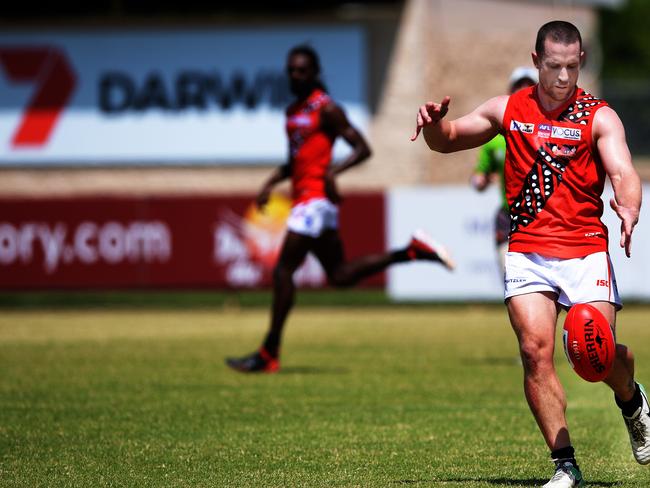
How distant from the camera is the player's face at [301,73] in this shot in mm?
11273

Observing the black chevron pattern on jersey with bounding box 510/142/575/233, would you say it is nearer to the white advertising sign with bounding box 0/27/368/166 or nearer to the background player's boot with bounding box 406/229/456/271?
the background player's boot with bounding box 406/229/456/271

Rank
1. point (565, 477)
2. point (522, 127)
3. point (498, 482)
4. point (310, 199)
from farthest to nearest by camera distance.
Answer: point (310, 199) → point (498, 482) → point (522, 127) → point (565, 477)

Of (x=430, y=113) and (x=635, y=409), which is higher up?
(x=430, y=113)

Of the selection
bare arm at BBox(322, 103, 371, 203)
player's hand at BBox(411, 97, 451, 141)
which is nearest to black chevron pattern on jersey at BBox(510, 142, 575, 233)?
player's hand at BBox(411, 97, 451, 141)

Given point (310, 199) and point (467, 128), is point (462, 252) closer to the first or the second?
point (310, 199)

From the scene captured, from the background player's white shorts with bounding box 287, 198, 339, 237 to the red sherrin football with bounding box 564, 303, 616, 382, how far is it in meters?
5.67

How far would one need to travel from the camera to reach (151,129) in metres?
25.7

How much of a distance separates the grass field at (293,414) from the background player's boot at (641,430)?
13cm

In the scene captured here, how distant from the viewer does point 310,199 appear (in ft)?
37.4

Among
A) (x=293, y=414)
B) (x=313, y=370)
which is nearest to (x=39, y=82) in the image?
(x=313, y=370)

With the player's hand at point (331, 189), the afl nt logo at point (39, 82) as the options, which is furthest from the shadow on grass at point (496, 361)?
→ the afl nt logo at point (39, 82)

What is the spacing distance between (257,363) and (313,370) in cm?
50

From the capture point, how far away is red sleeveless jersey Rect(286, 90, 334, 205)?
11422 mm

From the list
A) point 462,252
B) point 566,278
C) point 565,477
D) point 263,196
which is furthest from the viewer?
point 462,252
